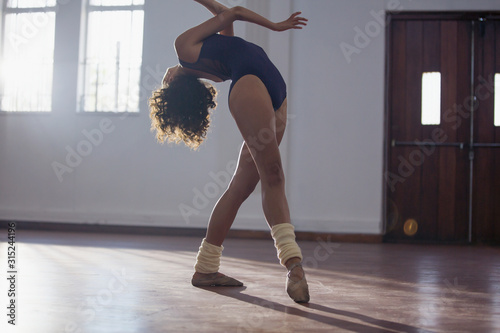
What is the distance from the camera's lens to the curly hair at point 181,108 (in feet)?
5.83

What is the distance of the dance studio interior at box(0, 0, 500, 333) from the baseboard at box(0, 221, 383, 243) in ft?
0.05

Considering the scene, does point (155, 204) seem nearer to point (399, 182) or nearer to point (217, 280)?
point (399, 182)

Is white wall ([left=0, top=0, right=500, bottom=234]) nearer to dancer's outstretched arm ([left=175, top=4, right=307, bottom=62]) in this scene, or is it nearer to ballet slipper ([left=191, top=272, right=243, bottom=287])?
ballet slipper ([left=191, top=272, right=243, bottom=287])

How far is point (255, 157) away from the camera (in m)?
1.58

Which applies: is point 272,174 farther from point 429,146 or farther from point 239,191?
point 429,146

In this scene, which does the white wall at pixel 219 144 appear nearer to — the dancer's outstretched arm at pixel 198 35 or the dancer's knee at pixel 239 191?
the dancer's knee at pixel 239 191

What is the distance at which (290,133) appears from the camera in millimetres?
4633

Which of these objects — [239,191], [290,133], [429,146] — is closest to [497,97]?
[429,146]

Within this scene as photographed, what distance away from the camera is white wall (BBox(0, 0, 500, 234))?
14.8ft

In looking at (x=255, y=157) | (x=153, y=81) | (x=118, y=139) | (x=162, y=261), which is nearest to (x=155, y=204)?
(x=118, y=139)

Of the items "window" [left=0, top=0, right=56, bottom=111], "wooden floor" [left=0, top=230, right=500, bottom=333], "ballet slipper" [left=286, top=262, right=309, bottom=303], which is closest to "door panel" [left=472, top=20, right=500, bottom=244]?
"wooden floor" [left=0, top=230, right=500, bottom=333]

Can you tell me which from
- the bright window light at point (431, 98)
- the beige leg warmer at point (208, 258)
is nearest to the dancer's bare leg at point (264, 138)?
the beige leg warmer at point (208, 258)

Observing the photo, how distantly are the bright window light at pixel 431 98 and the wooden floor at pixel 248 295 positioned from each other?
5.95 feet

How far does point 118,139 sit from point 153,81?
0.69 metres
